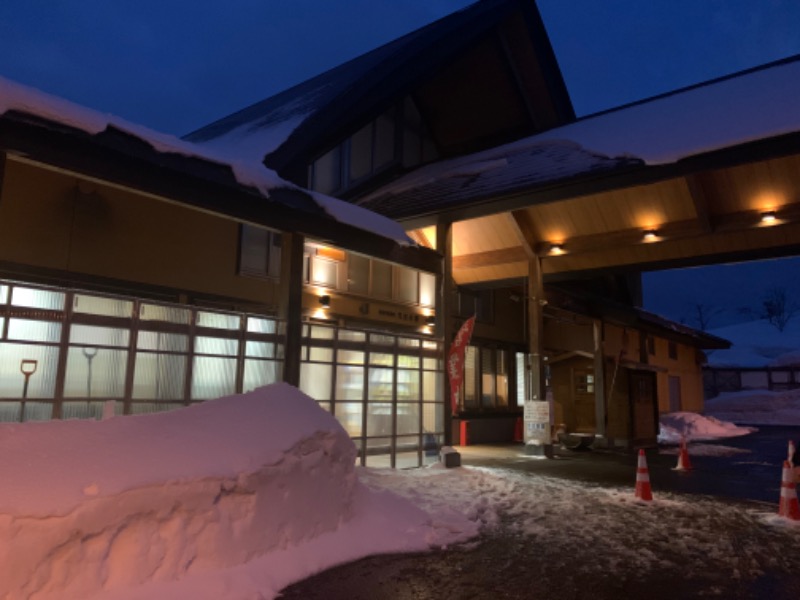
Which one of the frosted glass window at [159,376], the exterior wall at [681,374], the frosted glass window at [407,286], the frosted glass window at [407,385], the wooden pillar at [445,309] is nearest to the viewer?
the frosted glass window at [159,376]

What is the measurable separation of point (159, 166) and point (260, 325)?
299 centimetres

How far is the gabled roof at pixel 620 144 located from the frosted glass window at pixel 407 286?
8.25 ft

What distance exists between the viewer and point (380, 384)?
1166cm

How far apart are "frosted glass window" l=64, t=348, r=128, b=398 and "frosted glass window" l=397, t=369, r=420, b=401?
5.51 m

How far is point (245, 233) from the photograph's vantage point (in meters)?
13.6

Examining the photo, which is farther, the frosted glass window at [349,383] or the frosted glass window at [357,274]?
the frosted glass window at [357,274]

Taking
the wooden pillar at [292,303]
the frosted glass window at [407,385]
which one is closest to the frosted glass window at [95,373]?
the wooden pillar at [292,303]

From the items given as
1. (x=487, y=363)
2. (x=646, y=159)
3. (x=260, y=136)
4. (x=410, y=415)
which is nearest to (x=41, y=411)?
(x=410, y=415)

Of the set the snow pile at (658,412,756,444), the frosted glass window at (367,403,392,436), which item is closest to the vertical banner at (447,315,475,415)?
the frosted glass window at (367,403,392,436)

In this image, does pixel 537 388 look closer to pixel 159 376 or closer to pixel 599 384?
pixel 599 384

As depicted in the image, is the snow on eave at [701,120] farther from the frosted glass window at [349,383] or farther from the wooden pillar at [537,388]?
the frosted glass window at [349,383]

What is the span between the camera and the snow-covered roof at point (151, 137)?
6.76 metres

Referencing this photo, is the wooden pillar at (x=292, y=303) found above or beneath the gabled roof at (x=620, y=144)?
beneath

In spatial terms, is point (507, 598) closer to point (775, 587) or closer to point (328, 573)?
point (328, 573)
